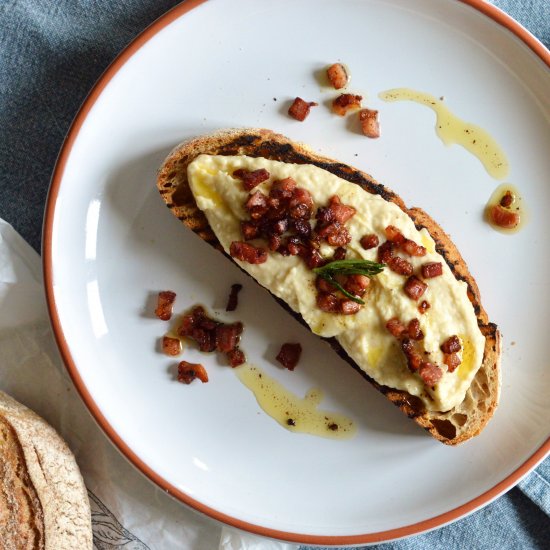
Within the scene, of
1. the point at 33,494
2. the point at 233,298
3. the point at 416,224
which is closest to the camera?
the point at 33,494

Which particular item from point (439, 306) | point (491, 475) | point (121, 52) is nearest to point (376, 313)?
point (439, 306)

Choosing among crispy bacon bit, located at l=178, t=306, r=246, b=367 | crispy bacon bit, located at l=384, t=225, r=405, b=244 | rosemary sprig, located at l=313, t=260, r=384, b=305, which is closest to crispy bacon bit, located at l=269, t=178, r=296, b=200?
rosemary sprig, located at l=313, t=260, r=384, b=305

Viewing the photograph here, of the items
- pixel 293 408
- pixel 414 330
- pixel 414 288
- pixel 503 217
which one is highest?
pixel 503 217

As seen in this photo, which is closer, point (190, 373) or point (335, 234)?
point (335, 234)

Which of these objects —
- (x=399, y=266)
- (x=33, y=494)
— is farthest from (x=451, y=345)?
(x=33, y=494)

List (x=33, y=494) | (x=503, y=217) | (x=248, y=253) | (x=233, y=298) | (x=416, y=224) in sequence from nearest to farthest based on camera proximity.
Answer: (x=248, y=253), (x=33, y=494), (x=416, y=224), (x=503, y=217), (x=233, y=298)

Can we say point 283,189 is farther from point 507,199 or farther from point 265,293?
point 507,199

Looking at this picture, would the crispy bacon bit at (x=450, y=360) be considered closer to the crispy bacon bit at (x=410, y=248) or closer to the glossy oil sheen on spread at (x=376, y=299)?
the glossy oil sheen on spread at (x=376, y=299)

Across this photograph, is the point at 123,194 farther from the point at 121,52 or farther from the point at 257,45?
the point at 257,45
